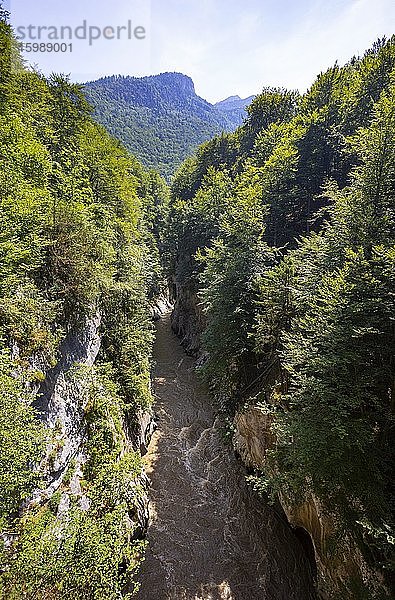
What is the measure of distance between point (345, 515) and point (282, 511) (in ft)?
Result: 19.3

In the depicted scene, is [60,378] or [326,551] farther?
[60,378]

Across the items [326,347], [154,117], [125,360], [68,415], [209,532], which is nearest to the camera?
[326,347]

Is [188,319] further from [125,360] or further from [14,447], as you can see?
[14,447]

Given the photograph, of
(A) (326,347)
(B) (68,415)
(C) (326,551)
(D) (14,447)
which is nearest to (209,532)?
(C) (326,551)

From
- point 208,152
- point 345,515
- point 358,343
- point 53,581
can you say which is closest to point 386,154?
point 358,343

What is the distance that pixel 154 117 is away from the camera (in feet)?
412

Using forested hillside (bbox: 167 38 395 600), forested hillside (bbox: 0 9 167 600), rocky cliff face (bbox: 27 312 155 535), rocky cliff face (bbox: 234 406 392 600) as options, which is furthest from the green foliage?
rocky cliff face (bbox: 234 406 392 600)

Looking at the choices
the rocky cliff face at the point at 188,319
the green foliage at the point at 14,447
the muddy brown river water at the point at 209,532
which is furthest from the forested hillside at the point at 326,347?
the rocky cliff face at the point at 188,319

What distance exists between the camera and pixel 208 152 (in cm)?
4484

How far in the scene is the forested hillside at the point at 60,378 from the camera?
6.41 meters

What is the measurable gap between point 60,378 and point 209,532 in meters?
9.21

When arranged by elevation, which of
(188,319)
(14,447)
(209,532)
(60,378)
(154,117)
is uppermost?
(154,117)

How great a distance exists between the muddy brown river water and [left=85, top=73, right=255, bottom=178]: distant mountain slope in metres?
83.0

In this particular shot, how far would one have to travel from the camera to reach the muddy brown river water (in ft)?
35.6
